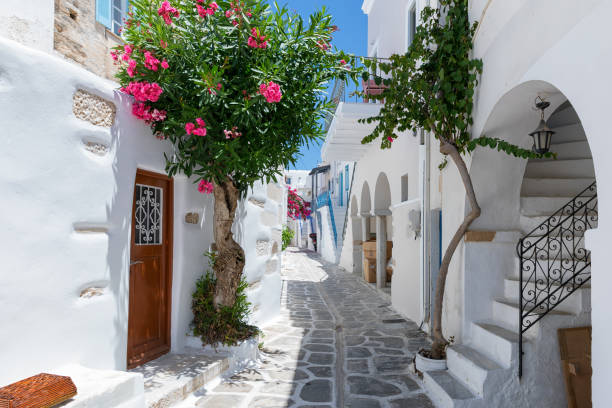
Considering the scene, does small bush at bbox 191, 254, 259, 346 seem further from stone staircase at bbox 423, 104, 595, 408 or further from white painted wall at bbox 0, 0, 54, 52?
white painted wall at bbox 0, 0, 54, 52


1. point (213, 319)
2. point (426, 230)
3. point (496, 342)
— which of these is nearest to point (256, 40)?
point (213, 319)

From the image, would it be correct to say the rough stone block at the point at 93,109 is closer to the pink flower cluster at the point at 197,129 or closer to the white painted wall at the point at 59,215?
the white painted wall at the point at 59,215

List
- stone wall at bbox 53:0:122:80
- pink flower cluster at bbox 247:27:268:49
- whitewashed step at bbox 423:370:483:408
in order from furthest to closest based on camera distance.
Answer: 1. stone wall at bbox 53:0:122:80
2. pink flower cluster at bbox 247:27:268:49
3. whitewashed step at bbox 423:370:483:408

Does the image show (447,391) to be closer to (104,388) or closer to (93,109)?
(104,388)

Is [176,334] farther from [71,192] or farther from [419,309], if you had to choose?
[419,309]

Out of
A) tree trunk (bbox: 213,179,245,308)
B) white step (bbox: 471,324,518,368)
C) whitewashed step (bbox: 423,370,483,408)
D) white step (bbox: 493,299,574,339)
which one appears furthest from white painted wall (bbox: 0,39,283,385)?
white step (bbox: 493,299,574,339)

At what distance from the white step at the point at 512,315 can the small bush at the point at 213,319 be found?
2.92 meters

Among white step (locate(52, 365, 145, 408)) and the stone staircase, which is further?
the stone staircase

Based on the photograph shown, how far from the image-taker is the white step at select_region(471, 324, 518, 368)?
3.78 meters

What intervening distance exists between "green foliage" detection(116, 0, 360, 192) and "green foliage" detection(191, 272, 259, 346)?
1465 mm

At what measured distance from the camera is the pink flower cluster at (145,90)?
387cm

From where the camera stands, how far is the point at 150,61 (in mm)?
3834

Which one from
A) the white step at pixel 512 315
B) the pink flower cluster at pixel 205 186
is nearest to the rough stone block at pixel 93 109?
the pink flower cluster at pixel 205 186

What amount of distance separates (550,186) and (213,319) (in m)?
4.68
